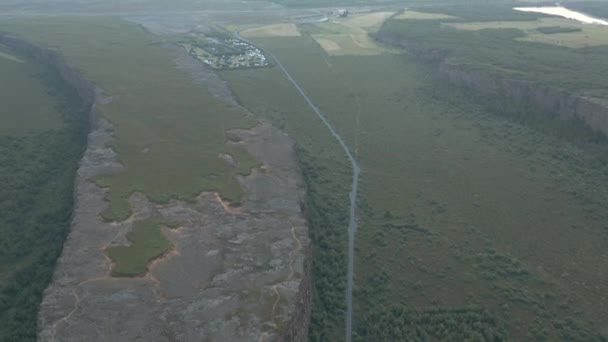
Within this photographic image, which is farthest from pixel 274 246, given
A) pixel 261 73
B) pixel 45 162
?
pixel 261 73

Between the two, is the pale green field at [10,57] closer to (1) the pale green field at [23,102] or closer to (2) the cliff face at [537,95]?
(1) the pale green field at [23,102]

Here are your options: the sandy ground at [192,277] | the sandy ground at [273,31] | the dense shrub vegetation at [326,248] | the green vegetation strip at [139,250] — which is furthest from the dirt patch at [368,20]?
the green vegetation strip at [139,250]

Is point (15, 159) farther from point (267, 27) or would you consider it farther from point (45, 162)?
point (267, 27)

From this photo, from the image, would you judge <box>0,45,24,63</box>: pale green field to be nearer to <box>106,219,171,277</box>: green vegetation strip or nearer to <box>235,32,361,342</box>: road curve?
<box>235,32,361,342</box>: road curve

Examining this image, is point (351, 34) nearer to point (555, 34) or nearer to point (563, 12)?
point (555, 34)

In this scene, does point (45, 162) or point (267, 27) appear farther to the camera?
point (267, 27)

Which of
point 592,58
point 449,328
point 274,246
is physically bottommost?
point 449,328
